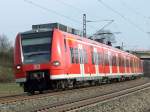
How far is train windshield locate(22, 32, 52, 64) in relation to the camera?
22.3 meters

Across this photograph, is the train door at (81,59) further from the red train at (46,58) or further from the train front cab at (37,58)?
the train front cab at (37,58)

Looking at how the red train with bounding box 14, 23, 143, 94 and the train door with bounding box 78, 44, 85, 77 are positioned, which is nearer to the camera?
the red train with bounding box 14, 23, 143, 94

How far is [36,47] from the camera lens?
2252cm

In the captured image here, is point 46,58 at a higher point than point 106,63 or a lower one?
lower

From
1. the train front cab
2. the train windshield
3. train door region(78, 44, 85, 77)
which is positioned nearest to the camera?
the train front cab

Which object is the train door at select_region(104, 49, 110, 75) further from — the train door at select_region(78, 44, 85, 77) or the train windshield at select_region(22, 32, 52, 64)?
the train windshield at select_region(22, 32, 52, 64)

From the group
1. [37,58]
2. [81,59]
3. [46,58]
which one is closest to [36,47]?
[37,58]

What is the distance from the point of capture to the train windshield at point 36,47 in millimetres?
22266

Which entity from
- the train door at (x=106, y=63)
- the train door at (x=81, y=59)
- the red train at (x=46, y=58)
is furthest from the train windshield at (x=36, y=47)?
the train door at (x=106, y=63)

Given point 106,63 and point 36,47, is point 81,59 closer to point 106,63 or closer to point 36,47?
point 36,47

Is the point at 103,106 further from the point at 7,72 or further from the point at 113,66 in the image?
the point at 7,72

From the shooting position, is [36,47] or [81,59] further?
[81,59]

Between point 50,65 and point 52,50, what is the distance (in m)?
0.78

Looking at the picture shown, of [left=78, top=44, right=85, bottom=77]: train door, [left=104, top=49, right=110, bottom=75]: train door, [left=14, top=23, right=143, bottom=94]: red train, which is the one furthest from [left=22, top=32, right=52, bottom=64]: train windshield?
[left=104, top=49, right=110, bottom=75]: train door
